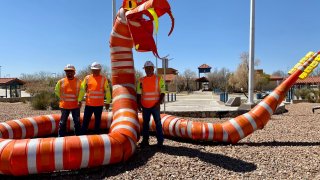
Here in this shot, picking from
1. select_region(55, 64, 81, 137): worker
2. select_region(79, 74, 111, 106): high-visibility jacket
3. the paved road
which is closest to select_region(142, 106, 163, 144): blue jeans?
select_region(79, 74, 111, 106): high-visibility jacket

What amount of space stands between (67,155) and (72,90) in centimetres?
227

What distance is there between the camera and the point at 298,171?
5.17 metres

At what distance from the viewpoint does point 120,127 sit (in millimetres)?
6035

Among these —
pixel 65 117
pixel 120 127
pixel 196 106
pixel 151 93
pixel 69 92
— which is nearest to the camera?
pixel 120 127

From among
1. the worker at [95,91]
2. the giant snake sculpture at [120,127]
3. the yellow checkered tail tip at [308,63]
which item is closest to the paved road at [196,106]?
the yellow checkered tail tip at [308,63]

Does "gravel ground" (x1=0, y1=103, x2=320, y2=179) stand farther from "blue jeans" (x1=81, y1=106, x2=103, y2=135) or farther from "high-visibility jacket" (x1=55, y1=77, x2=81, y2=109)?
"high-visibility jacket" (x1=55, y1=77, x2=81, y2=109)

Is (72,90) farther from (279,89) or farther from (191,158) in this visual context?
(279,89)

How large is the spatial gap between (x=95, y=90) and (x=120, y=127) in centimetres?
127

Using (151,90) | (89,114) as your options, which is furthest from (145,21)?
(89,114)

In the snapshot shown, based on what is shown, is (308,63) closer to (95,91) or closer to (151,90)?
(151,90)

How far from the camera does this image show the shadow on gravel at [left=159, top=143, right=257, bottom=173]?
537cm

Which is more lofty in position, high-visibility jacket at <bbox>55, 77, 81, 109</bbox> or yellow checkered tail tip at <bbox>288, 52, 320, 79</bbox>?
yellow checkered tail tip at <bbox>288, 52, 320, 79</bbox>

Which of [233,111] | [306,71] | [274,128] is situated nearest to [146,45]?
[306,71]

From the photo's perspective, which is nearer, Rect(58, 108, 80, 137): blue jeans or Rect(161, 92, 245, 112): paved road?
Rect(58, 108, 80, 137): blue jeans
